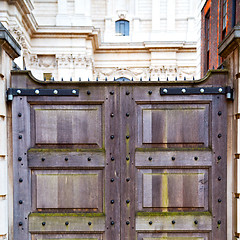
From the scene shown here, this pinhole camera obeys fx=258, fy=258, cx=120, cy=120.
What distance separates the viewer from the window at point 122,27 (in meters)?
25.8

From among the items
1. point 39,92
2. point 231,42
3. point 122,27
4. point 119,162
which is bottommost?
point 119,162

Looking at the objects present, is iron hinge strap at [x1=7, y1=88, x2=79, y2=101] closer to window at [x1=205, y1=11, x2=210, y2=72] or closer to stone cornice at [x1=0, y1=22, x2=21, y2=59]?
stone cornice at [x1=0, y1=22, x2=21, y2=59]

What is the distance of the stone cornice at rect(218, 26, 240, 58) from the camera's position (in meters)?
3.04

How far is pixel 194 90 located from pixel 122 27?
2422cm

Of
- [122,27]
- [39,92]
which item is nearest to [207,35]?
[39,92]

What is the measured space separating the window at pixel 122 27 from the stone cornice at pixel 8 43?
23708 mm

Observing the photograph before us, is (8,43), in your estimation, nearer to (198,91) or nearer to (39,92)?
(39,92)

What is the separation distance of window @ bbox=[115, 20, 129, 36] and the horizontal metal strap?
23928mm

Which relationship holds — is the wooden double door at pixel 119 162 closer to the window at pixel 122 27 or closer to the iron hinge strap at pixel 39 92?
the iron hinge strap at pixel 39 92

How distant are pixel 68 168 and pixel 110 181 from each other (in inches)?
23.1

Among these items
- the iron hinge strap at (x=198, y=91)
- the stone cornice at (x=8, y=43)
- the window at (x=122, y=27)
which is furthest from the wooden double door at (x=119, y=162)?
the window at (x=122, y=27)

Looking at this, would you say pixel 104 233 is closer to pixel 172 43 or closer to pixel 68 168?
pixel 68 168

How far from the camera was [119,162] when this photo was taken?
343 centimetres

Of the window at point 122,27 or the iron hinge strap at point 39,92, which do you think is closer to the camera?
the iron hinge strap at point 39,92
